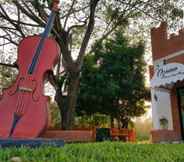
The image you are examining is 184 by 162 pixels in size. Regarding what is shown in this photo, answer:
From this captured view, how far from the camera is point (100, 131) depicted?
1220 cm

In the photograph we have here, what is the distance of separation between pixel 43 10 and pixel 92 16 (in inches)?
58.2

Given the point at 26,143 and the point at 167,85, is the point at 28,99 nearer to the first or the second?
the point at 26,143

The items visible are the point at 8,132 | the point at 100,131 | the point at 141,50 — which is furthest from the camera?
the point at 141,50

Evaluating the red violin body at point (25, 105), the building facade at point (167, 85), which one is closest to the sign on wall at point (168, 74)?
the building facade at point (167, 85)

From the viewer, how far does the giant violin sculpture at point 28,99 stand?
5488 millimetres

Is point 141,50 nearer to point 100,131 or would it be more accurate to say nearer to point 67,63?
point 100,131

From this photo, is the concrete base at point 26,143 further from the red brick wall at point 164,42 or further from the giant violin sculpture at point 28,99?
the red brick wall at point 164,42

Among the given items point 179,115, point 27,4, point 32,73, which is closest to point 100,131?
point 179,115

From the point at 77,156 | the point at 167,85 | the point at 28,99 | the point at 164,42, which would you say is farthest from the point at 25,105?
the point at 164,42

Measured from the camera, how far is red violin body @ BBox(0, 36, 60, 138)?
5.48 metres

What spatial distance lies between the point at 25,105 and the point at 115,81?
10464mm

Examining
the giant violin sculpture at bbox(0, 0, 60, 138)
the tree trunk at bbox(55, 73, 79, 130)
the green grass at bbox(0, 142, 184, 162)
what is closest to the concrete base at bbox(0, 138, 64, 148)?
the green grass at bbox(0, 142, 184, 162)

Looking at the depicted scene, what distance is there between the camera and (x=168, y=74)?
911 cm

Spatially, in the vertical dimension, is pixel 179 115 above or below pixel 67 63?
below
